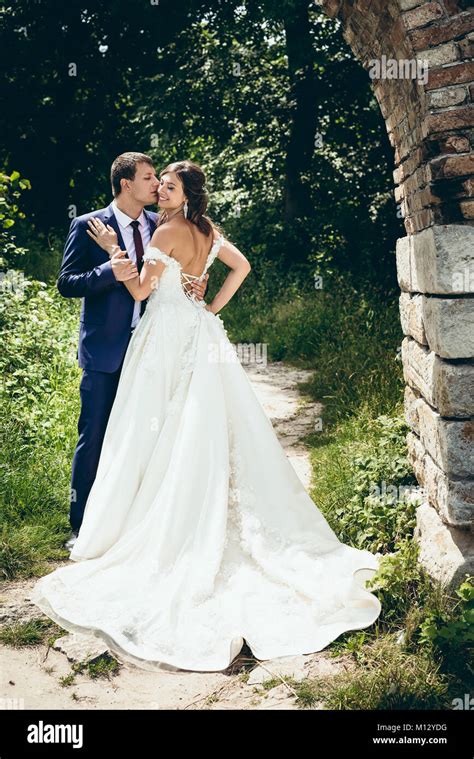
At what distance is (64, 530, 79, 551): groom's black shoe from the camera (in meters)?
4.84

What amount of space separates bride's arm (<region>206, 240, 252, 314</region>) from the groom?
7.3 inches

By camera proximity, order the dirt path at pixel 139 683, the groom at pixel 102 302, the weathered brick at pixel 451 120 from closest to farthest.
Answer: the dirt path at pixel 139 683 → the weathered brick at pixel 451 120 → the groom at pixel 102 302

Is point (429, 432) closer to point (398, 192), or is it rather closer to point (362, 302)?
point (398, 192)

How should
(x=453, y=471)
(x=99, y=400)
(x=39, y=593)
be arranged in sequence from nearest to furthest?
1. (x=453, y=471)
2. (x=39, y=593)
3. (x=99, y=400)

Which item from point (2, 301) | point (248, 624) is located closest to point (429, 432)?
point (248, 624)

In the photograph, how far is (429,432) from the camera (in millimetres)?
4156

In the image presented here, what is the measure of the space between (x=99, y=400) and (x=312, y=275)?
9125mm

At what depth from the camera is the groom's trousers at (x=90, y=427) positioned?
4824mm

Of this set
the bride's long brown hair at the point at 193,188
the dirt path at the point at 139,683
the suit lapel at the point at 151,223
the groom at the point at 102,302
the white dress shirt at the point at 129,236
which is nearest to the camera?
the dirt path at the point at 139,683

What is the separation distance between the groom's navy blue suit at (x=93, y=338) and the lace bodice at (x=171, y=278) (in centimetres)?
25

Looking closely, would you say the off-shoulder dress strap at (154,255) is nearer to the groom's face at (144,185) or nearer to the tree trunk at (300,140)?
the groom's face at (144,185)

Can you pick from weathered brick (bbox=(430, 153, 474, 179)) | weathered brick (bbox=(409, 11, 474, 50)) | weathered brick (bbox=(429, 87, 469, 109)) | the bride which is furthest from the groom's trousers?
weathered brick (bbox=(409, 11, 474, 50))

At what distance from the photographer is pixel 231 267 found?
15.8 feet

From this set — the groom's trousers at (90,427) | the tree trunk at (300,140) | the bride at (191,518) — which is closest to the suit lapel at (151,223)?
the bride at (191,518)
